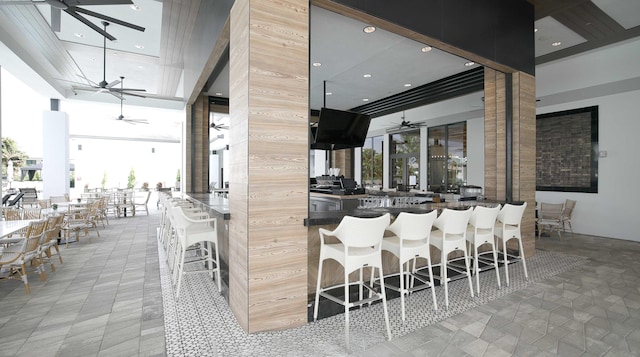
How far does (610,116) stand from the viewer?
6.59 m

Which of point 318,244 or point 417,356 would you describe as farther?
point 318,244

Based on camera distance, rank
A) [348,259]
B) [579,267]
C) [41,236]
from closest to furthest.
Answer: [348,259]
[41,236]
[579,267]

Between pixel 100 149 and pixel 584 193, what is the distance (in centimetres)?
2215

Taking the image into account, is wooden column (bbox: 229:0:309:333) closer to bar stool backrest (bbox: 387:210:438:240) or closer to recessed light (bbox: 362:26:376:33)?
bar stool backrest (bbox: 387:210:438:240)

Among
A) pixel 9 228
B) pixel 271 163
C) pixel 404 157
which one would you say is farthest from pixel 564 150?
pixel 9 228

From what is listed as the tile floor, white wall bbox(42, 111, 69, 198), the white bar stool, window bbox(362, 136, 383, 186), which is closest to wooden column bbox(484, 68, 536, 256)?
the tile floor

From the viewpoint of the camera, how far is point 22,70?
278 inches

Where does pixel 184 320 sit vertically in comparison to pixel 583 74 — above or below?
below

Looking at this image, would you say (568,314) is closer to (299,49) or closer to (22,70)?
(299,49)

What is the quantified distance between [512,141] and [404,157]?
6131 millimetres

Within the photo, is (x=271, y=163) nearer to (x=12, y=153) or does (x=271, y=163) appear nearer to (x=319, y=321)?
(x=319, y=321)

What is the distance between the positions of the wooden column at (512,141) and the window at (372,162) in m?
6.77

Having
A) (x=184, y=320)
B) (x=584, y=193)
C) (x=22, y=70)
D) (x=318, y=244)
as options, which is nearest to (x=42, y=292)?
(x=184, y=320)

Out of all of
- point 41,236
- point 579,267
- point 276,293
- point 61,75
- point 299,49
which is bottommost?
point 579,267
